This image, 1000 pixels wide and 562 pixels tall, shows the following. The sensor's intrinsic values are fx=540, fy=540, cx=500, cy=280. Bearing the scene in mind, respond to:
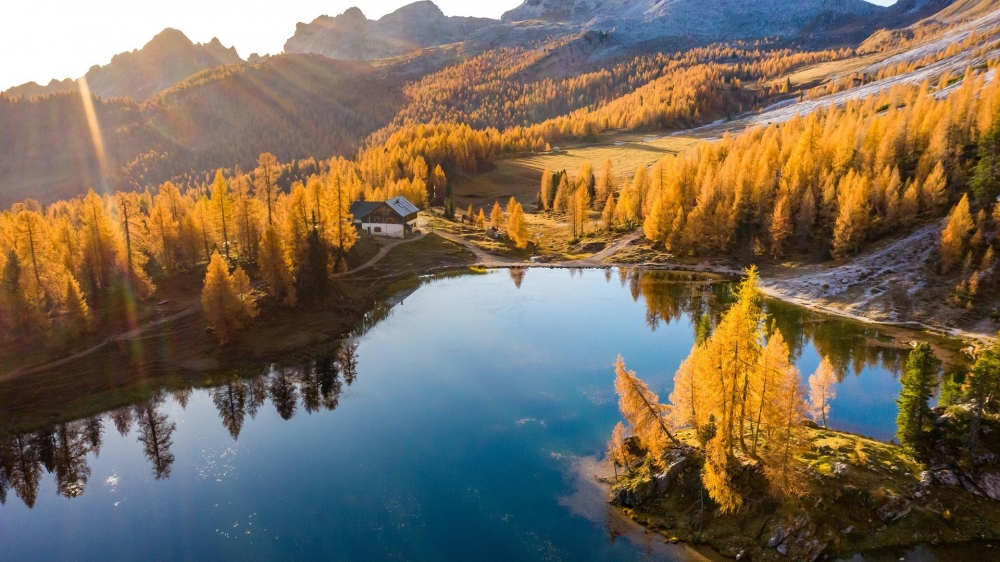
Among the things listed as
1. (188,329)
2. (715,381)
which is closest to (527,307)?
(188,329)

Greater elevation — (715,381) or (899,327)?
(715,381)

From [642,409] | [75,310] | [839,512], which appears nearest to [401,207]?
[75,310]

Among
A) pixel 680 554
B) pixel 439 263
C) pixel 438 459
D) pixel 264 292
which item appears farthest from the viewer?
pixel 439 263

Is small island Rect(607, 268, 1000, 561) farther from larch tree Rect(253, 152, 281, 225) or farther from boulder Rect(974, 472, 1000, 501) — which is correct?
larch tree Rect(253, 152, 281, 225)

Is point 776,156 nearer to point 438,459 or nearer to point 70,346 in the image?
point 438,459

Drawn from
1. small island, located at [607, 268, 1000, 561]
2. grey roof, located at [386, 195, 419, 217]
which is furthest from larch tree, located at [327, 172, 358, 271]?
small island, located at [607, 268, 1000, 561]

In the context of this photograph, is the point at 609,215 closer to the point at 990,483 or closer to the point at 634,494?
the point at 634,494

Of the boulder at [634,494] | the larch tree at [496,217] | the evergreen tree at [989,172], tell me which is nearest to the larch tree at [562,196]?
the larch tree at [496,217]
